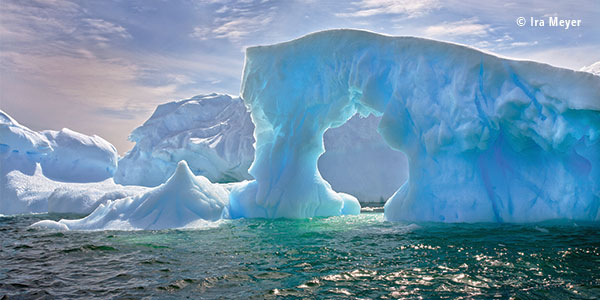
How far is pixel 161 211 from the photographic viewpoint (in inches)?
437

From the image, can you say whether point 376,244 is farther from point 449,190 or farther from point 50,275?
point 50,275

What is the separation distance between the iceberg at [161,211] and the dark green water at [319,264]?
4.27ft

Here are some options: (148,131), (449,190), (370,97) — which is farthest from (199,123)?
(449,190)

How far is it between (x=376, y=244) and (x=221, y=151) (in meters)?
16.2

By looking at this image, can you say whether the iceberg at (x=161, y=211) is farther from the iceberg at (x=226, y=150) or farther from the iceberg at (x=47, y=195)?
the iceberg at (x=226, y=150)

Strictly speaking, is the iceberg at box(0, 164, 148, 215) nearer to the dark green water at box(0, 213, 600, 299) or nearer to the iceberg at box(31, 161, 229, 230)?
the iceberg at box(31, 161, 229, 230)

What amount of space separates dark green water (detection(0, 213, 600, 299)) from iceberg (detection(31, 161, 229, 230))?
130 cm

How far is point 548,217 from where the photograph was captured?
9.12m

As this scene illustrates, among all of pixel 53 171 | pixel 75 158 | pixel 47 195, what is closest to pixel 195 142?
pixel 75 158

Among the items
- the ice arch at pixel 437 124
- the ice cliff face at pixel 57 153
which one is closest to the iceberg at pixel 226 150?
the ice cliff face at pixel 57 153

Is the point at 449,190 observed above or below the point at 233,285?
above

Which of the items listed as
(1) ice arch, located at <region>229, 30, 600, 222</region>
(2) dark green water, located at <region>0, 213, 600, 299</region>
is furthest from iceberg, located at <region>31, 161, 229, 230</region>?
(1) ice arch, located at <region>229, 30, 600, 222</region>

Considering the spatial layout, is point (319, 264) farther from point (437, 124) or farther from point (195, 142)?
point (195, 142)

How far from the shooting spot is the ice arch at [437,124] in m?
8.90
